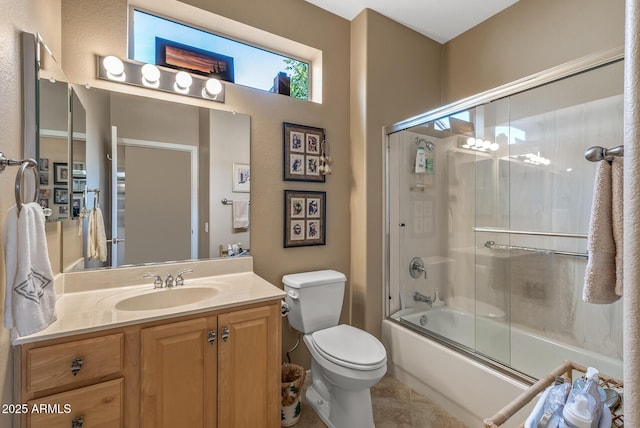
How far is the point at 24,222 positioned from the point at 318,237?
5.39ft

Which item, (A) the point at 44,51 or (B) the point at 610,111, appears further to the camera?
(B) the point at 610,111

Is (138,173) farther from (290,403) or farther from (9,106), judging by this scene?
(290,403)

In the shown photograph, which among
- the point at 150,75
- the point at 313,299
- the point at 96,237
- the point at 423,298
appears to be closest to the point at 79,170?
the point at 96,237

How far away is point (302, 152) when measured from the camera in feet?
7.16

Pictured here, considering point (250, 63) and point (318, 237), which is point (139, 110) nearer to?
point (250, 63)

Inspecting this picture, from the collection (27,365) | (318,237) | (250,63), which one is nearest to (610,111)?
(318,237)

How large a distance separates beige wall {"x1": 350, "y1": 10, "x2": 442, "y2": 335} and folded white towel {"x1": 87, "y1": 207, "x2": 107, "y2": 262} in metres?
1.65

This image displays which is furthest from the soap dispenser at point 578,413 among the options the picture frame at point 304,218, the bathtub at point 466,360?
the picture frame at point 304,218

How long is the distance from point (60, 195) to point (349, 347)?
1620 millimetres

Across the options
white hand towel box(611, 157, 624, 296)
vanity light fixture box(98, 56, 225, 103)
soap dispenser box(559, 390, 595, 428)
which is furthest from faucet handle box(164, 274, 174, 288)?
white hand towel box(611, 157, 624, 296)

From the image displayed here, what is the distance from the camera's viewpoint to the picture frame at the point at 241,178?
1.93 meters

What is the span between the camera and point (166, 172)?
176cm

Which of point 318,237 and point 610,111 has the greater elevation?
point 610,111

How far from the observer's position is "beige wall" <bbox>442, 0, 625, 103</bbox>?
72.9 inches
